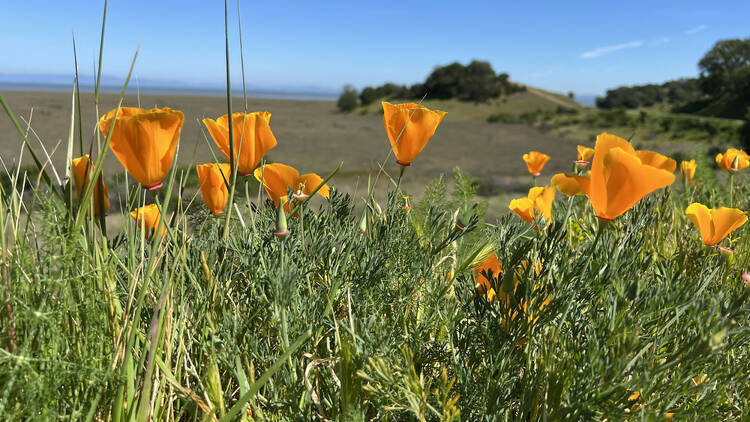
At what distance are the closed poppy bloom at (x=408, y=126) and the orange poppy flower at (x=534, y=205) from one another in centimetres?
27

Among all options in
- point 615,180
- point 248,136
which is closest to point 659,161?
point 615,180

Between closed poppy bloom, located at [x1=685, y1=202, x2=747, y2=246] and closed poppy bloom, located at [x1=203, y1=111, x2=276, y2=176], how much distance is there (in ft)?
2.90

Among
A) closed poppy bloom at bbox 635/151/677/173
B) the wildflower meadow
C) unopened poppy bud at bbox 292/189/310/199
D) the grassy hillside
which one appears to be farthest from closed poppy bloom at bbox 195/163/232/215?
the grassy hillside

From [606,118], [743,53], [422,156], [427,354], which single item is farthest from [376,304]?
[743,53]

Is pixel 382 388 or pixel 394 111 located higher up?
pixel 394 111

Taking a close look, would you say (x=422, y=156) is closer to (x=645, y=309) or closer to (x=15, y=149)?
(x=15, y=149)

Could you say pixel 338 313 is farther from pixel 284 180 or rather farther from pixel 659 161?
pixel 659 161

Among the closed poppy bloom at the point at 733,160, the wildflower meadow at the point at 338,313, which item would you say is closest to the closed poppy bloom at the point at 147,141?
the wildflower meadow at the point at 338,313

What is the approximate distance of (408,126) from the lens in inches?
39.8

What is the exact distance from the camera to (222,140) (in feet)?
3.23

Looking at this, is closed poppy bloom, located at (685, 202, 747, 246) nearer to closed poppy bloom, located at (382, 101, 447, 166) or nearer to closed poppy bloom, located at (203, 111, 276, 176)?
closed poppy bloom, located at (382, 101, 447, 166)

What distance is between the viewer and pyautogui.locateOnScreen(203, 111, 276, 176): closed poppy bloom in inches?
37.3

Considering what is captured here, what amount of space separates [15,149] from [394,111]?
28.8 ft

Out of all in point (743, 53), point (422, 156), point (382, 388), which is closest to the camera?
→ point (382, 388)
